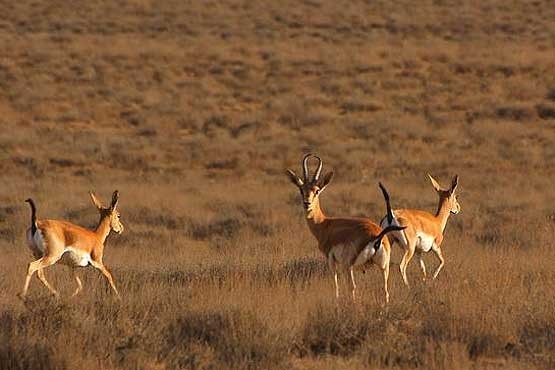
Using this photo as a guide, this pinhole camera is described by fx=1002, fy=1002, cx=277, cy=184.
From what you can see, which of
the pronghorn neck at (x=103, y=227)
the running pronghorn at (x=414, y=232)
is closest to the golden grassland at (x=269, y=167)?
the running pronghorn at (x=414, y=232)

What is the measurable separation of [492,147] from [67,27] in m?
22.1

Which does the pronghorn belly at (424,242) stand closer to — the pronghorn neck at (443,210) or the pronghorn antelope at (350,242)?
the pronghorn neck at (443,210)

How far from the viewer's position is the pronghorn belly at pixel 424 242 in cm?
1166

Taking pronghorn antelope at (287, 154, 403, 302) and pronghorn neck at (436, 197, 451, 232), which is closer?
pronghorn antelope at (287, 154, 403, 302)

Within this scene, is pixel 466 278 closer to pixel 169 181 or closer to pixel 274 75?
pixel 169 181

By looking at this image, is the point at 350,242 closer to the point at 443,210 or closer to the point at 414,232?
the point at 414,232

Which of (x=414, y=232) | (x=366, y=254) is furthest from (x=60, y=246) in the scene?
(x=414, y=232)

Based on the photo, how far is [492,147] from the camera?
26.9m

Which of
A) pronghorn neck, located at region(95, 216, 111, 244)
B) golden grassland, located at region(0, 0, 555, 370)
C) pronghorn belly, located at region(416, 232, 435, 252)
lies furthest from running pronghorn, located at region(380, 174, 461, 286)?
pronghorn neck, located at region(95, 216, 111, 244)

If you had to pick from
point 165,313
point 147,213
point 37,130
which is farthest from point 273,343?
point 37,130

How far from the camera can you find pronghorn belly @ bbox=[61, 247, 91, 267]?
10562mm

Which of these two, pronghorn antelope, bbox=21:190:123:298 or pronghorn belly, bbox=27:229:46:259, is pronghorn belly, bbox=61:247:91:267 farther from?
pronghorn belly, bbox=27:229:46:259

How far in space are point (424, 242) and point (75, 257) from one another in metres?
4.03

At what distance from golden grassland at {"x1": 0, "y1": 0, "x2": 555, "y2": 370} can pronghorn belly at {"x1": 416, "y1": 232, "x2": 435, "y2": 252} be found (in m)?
0.41
